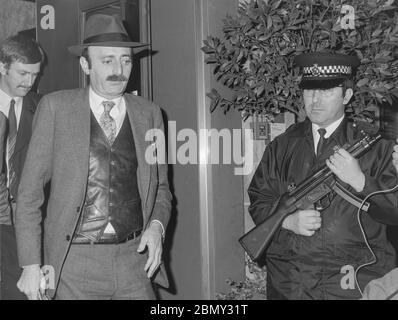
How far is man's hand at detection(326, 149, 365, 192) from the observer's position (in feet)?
7.48

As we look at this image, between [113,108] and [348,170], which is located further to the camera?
[113,108]

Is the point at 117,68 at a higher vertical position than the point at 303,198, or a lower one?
higher

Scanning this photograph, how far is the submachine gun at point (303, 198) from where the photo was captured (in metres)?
2.34

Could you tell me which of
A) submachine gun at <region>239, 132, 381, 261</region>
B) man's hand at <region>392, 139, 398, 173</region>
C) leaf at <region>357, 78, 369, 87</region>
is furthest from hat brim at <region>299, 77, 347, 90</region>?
man's hand at <region>392, 139, 398, 173</region>

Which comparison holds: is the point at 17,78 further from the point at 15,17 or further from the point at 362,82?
the point at 362,82

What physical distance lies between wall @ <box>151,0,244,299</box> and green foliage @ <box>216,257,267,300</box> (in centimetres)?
7

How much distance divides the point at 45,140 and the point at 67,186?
0.69 ft

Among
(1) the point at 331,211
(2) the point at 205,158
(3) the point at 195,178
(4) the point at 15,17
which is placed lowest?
(1) the point at 331,211

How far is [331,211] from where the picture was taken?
2418 millimetres

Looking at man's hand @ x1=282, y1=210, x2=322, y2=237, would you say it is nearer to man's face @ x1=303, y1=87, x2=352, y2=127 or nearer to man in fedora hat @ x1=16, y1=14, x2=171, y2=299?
man's face @ x1=303, y1=87, x2=352, y2=127

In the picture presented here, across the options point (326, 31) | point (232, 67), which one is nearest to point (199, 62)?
point (232, 67)

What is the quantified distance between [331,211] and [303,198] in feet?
0.45

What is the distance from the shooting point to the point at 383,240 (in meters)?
2.42

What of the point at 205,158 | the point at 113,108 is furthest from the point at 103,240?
the point at 205,158
